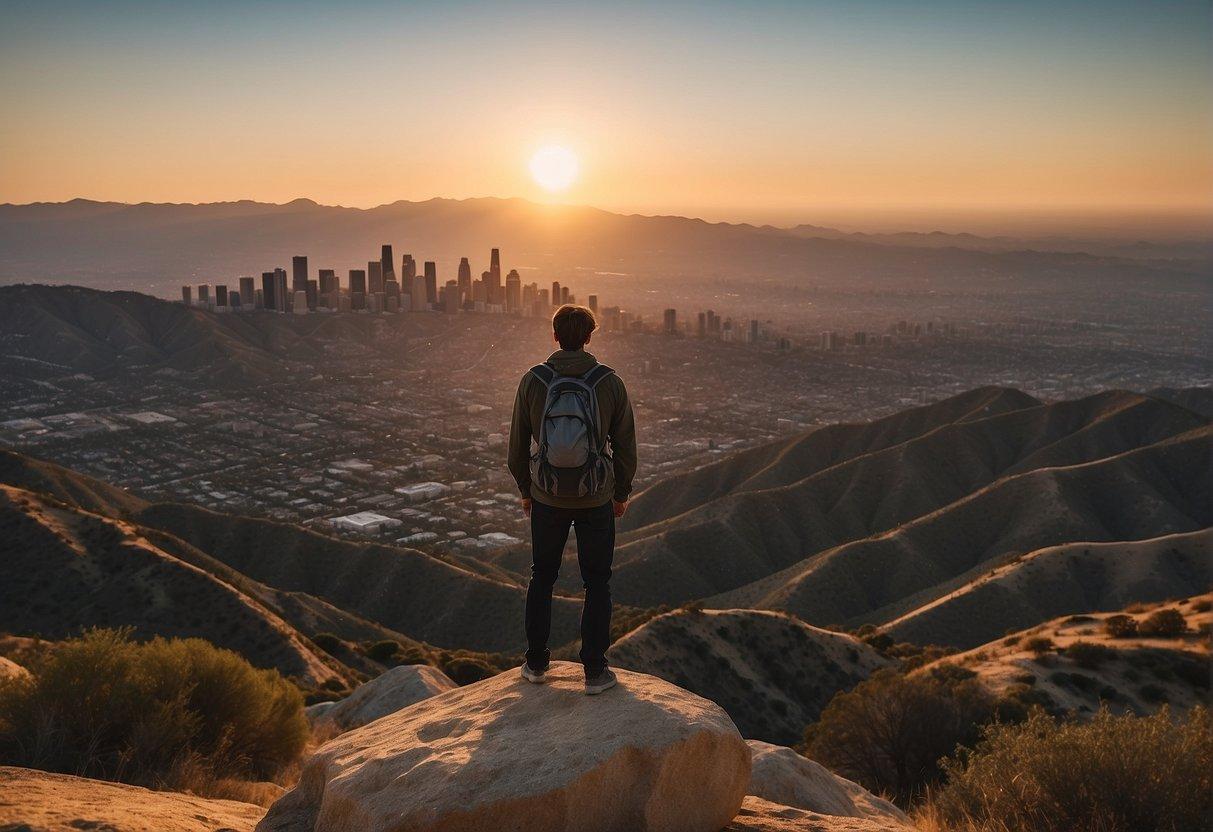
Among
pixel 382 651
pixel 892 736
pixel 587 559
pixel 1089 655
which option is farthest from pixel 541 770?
pixel 382 651

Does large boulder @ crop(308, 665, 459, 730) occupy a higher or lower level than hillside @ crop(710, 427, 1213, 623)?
higher

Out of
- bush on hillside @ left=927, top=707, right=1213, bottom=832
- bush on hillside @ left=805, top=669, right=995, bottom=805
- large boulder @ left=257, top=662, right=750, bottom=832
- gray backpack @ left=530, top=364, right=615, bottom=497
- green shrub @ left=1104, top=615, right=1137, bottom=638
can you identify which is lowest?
green shrub @ left=1104, top=615, right=1137, bottom=638

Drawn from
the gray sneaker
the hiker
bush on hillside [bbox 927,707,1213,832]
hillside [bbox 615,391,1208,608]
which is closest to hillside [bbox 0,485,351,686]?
bush on hillside [bbox 927,707,1213,832]

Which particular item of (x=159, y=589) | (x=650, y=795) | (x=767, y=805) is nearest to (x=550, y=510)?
(x=650, y=795)

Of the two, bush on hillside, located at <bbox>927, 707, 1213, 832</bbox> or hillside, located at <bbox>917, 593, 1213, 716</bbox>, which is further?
hillside, located at <bbox>917, 593, 1213, 716</bbox>

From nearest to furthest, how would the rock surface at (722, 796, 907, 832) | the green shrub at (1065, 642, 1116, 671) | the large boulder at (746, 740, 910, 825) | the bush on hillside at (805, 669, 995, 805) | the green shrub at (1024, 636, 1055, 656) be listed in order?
the rock surface at (722, 796, 907, 832) < the large boulder at (746, 740, 910, 825) < the bush on hillside at (805, 669, 995, 805) < the green shrub at (1065, 642, 1116, 671) < the green shrub at (1024, 636, 1055, 656)

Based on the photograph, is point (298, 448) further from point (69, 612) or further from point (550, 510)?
point (550, 510)

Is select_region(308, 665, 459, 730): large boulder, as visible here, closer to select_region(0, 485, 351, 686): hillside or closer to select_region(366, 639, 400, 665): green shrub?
select_region(0, 485, 351, 686): hillside
